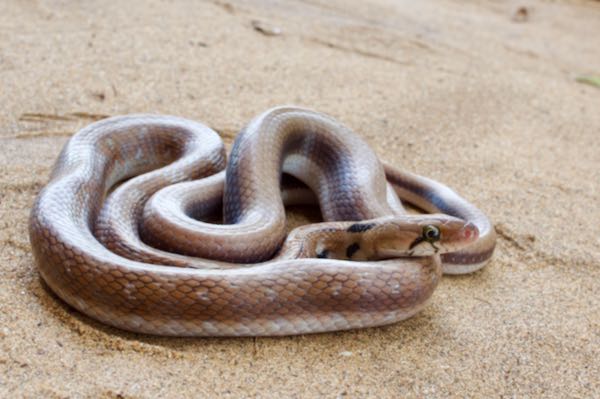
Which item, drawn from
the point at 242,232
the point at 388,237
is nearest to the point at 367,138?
the point at 388,237

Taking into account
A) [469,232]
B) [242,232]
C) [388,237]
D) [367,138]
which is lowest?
[367,138]

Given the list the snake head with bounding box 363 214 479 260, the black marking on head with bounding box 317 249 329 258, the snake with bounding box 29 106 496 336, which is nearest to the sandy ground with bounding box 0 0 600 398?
the snake with bounding box 29 106 496 336

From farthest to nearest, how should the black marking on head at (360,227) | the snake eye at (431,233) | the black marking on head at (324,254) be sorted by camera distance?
the black marking on head at (324,254)
the black marking on head at (360,227)
the snake eye at (431,233)

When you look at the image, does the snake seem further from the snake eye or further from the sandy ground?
the sandy ground

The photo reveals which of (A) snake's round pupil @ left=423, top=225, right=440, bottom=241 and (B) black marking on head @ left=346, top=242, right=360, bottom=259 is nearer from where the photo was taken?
(A) snake's round pupil @ left=423, top=225, right=440, bottom=241

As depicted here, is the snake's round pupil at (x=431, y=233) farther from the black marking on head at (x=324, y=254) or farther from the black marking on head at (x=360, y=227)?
the black marking on head at (x=324, y=254)

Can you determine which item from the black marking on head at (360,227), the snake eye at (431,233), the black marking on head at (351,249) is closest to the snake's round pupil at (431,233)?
the snake eye at (431,233)

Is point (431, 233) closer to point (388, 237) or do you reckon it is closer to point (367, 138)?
point (388, 237)
